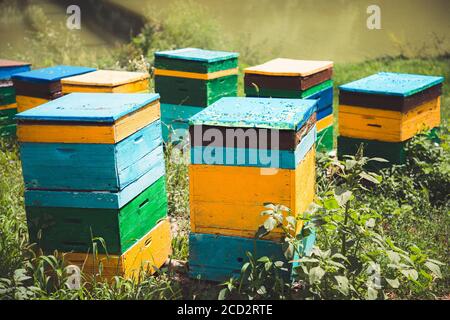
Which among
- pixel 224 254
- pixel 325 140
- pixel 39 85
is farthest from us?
pixel 39 85

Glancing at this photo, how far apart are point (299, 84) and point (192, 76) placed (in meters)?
1.16

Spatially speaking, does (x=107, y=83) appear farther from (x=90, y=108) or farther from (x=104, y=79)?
(x=90, y=108)

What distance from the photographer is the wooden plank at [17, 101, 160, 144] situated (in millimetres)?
2992

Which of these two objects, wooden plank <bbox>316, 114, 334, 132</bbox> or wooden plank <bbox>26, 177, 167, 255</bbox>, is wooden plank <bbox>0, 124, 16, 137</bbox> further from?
wooden plank <bbox>316, 114, 334, 132</bbox>

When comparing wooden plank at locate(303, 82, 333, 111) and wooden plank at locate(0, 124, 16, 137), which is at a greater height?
wooden plank at locate(303, 82, 333, 111)

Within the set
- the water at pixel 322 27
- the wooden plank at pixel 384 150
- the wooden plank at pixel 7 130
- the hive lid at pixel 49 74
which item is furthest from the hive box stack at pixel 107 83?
the water at pixel 322 27

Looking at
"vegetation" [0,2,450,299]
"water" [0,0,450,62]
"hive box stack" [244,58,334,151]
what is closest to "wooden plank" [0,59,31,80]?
"vegetation" [0,2,450,299]

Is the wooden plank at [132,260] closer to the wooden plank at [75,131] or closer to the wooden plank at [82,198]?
the wooden plank at [82,198]

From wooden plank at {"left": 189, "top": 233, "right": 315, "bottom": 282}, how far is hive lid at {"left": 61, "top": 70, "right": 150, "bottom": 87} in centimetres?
198

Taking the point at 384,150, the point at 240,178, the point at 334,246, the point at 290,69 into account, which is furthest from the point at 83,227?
the point at 384,150

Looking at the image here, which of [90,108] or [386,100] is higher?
[90,108]

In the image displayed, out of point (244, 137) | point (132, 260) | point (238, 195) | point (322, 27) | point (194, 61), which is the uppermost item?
point (322, 27)

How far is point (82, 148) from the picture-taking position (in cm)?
304
